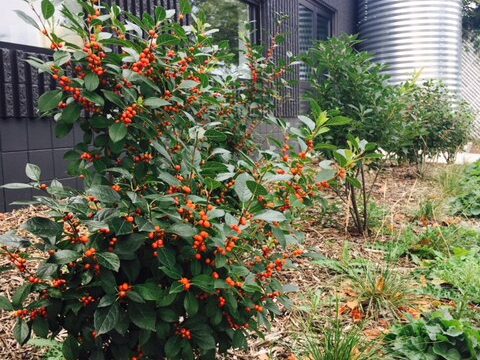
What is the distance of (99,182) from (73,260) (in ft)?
0.75

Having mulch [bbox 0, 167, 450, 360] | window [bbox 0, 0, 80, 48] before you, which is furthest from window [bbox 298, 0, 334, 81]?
window [bbox 0, 0, 80, 48]

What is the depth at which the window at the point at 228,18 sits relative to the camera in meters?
5.93

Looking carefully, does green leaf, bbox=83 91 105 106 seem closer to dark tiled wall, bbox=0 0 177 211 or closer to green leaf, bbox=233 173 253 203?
green leaf, bbox=233 173 253 203

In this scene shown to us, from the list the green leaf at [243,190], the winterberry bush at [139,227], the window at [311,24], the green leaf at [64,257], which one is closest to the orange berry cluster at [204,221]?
the winterberry bush at [139,227]

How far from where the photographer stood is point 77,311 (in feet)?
4.25

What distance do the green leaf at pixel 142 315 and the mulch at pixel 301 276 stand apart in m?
0.45

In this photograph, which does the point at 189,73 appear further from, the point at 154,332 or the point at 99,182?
the point at 154,332

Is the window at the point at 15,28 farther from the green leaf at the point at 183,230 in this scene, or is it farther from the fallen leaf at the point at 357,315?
the green leaf at the point at 183,230

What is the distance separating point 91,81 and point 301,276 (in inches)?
74.2

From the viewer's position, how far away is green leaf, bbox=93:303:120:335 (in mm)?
1208

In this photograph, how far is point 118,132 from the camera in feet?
4.16

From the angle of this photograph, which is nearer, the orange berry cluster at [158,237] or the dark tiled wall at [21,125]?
the orange berry cluster at [158,237]

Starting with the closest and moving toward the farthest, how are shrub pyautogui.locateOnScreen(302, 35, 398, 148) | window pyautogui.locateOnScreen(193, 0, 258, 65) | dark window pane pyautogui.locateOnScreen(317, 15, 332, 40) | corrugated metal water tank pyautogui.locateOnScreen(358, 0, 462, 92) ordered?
shrub pyautogui.locateOnScreen(302, 35, 398, 148) → window pyautogui.locateOnScreen(193, 0, 258, 65) → corrugated metal water tank pyautogui.locateOnScreen(358, 0, 462, 92) → dark window pane pyautogui.locateOnScreen(317, 15, 332, 40)

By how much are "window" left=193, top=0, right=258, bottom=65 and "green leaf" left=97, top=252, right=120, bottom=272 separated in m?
4.79
